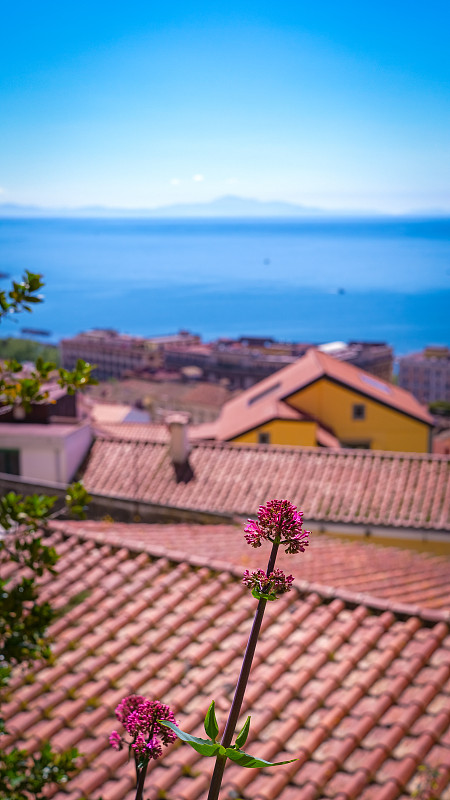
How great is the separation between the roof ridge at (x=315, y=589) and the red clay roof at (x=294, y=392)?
9.68m

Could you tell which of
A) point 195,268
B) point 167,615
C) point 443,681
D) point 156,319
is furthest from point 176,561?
point 195,268

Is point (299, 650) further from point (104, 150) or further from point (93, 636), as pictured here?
point (104, 150)

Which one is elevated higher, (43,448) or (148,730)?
(148,730)

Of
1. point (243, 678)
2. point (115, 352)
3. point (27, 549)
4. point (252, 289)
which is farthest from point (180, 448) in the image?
point (252, 289)

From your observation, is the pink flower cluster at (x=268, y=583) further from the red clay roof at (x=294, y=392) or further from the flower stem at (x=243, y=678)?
the red clay roof at (x=294, y=392)

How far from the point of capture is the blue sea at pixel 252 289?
66.2m

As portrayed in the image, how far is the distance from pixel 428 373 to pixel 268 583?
57490 millimetres

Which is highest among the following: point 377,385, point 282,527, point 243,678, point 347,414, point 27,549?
point 282,527

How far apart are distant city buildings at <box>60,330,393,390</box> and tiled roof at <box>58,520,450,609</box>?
3173 centimetres

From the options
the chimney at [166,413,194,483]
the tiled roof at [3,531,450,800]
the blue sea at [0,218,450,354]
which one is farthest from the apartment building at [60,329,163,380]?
the tiled roof at [3,531,450,800]

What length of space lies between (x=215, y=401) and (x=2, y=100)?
31.9 m

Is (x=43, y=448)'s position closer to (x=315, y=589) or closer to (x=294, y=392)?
(x=294, y=392)

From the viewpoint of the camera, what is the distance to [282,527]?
724 mm

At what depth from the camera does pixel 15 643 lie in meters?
2.44
